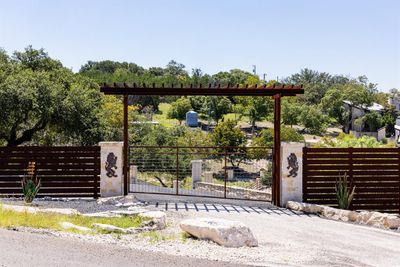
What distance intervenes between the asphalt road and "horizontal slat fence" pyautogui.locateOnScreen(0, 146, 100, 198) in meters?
5.83

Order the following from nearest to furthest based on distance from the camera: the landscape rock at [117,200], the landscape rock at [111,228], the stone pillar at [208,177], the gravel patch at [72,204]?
the landscape rock at [111,228] → the gravel patch at [72,204] → the landscape rock at [117,200] → the stone pillar at [208,177]

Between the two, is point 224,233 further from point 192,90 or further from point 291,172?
point 192,90

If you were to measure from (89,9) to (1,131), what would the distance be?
8324 mm

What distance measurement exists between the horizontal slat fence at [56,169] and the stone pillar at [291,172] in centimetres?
523

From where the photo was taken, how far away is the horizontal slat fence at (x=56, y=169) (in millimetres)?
12875

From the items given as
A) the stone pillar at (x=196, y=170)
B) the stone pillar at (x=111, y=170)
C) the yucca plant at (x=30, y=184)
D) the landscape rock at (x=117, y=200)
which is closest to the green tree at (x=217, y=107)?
the stone pillar at (x=196, y=170)

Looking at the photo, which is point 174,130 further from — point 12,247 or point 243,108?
point 12,247

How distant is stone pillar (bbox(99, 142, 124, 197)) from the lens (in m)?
12.9

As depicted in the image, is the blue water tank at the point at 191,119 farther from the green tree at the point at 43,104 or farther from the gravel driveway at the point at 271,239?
the gravel driveway at the point at 271,239

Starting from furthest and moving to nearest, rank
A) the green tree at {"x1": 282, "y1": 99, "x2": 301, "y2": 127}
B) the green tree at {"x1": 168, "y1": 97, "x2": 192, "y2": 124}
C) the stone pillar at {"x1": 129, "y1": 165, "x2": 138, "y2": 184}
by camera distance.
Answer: the green tree at {"x1": 168, "y1": 97, "x2": 192, "y2": 124} < the green tree at {"x1": 282, "y1": 99, "x2": 301, "y2": 127} < the stone pillar at {"x1": 129, "y1": 165, "x2": 138, "y2": 184}

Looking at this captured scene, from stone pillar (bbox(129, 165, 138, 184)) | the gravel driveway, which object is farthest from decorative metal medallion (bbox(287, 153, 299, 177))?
stone pillar (bbox(129, 165, 138, 184))

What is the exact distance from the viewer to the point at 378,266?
740 centimetres

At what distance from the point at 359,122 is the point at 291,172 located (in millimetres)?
50903

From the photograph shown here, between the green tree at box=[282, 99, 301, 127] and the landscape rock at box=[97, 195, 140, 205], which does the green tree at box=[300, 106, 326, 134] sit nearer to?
the green tree at box=[282, 99, 301, 127]
